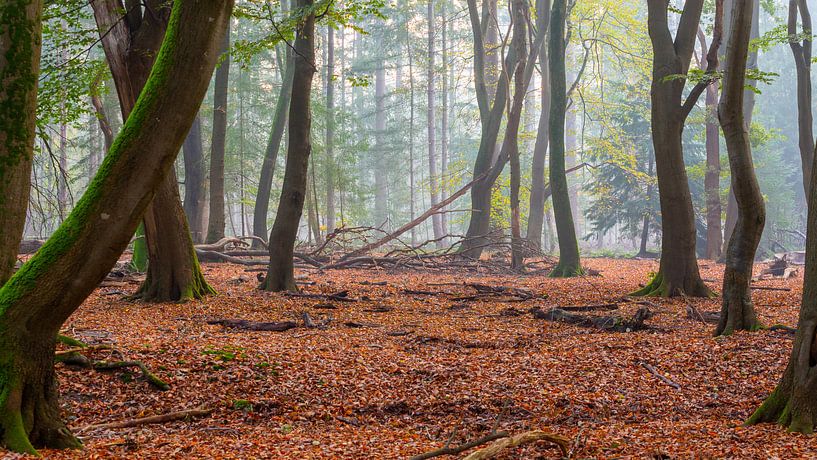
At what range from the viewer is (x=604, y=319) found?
28.9 feet

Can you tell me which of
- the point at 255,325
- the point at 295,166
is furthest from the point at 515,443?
the point at 295,166

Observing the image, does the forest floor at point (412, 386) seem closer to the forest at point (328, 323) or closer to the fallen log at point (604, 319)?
the forest at point (328, 323)

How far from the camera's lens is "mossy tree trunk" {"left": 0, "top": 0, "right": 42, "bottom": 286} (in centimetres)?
453

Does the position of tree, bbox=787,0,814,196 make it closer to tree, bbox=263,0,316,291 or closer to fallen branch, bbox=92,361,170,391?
tree, bbox=263,0,316,291

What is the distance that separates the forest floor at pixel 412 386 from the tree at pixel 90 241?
31 centimetres

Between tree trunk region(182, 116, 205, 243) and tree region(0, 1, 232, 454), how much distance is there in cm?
1506

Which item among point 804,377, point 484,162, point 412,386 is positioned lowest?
point 412,386

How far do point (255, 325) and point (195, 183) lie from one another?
11.8 m

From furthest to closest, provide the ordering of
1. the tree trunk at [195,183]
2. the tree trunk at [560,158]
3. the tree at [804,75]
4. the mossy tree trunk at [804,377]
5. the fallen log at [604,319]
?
the tree trunk at [195,183] → the tree trunk at [560,158] → the tree at [804,75] → the fallen log at [604,319] → the mossy tree trunk at [804,377]

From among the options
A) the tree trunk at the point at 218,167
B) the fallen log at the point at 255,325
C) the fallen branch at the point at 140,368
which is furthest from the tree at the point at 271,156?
the fallen branch at the point at 140,368

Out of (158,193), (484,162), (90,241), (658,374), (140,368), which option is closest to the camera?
(90,241)

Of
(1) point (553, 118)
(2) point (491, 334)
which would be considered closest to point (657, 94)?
(1) point (553, 118)

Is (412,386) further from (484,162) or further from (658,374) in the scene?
(484,162)

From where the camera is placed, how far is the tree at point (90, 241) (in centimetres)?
373
